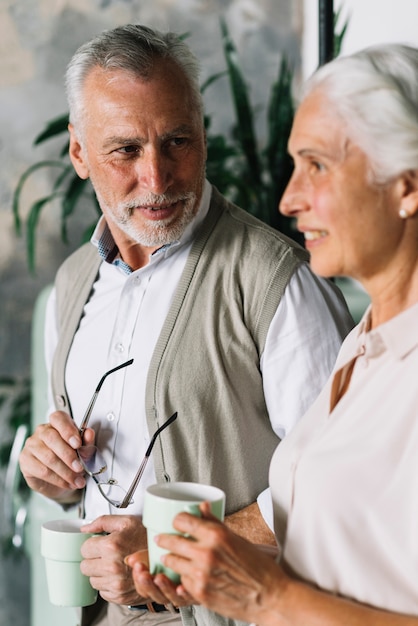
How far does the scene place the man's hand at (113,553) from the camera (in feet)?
4.52

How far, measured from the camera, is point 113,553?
54.0 inches

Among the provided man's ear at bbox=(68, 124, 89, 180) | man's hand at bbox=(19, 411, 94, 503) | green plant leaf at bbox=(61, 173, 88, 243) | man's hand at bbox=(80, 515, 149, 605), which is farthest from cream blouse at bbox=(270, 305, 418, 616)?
green plant leaf at bbox=(61, 173, 88, 243)

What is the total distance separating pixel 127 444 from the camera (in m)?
1.62

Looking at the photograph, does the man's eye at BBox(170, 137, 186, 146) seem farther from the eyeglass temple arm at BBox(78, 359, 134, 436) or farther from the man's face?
the eyeglass temple arm at BBox(78, 359, 134, 436)

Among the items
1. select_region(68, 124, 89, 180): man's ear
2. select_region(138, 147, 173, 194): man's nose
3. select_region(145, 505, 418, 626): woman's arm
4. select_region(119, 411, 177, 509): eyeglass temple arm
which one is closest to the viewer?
select_region(145, 505, 418, 626): woman's arm

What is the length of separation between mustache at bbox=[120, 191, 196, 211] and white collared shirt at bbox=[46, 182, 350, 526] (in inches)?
2.7

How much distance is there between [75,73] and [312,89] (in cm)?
68

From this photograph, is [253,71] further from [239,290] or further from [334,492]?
[334,492]

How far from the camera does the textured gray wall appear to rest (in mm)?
2783

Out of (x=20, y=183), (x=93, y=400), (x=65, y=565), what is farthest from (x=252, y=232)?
(x=20, y=183)

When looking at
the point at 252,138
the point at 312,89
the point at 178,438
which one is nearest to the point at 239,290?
the point at 178,438

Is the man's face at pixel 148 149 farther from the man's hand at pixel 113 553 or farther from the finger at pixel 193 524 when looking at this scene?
the finger at pixel 193 524

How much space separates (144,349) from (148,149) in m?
0.37

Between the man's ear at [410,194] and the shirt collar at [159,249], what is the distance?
0.65 meters
